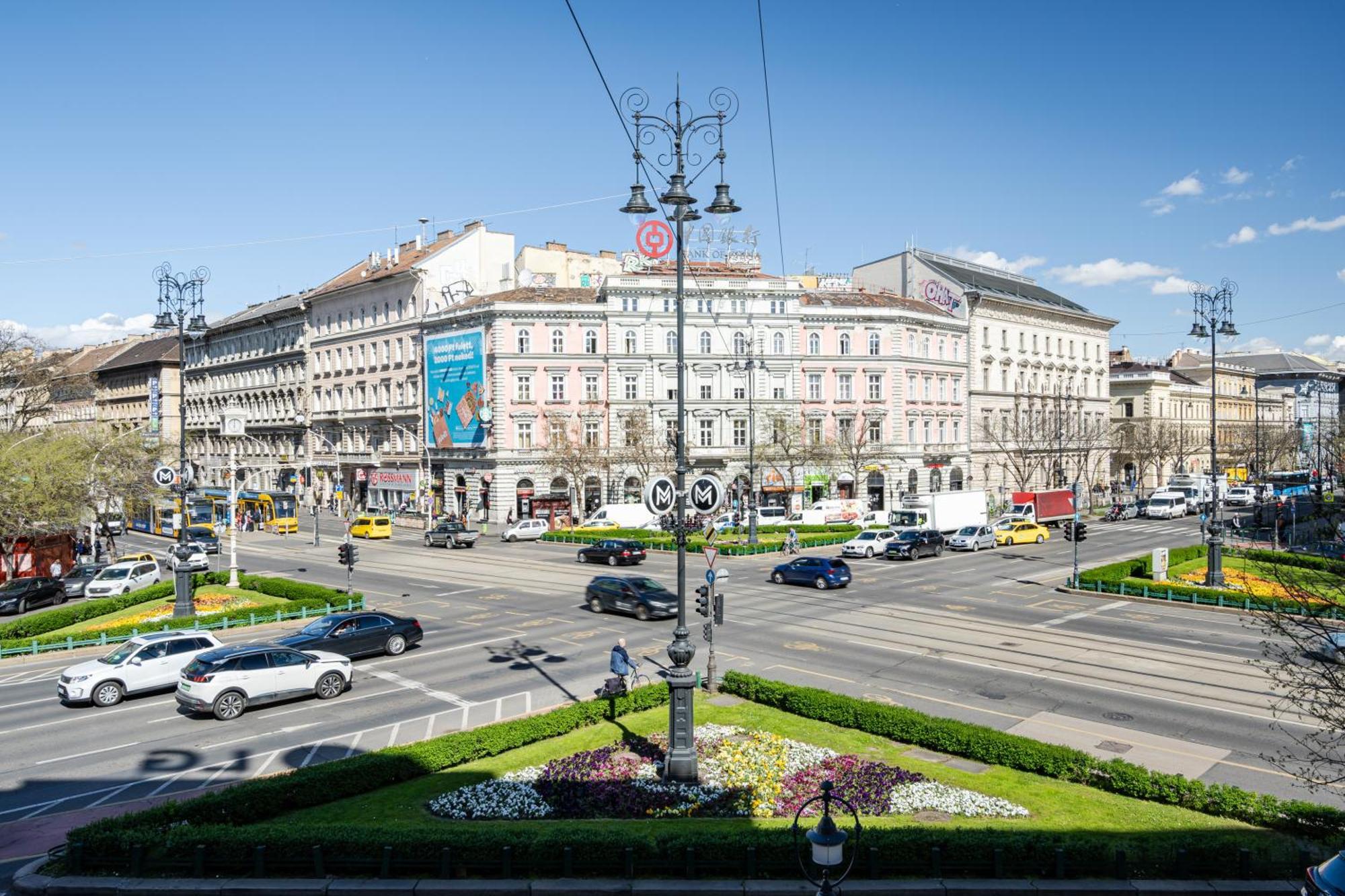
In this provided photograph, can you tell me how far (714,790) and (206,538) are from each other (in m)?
53.6

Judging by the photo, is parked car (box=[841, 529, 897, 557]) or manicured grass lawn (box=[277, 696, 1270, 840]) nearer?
manicured grass lawn (box=[277, 696, 1270, 840])

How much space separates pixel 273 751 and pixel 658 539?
118 ft

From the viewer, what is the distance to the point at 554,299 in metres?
69.2

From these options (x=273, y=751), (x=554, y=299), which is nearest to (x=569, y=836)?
(x=273, y=751)

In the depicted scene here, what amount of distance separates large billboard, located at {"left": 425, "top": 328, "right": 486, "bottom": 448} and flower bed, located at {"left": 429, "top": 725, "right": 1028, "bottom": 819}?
54542 mm

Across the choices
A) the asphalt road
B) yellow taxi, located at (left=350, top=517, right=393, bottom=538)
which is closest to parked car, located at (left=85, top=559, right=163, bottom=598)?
the asphalt road

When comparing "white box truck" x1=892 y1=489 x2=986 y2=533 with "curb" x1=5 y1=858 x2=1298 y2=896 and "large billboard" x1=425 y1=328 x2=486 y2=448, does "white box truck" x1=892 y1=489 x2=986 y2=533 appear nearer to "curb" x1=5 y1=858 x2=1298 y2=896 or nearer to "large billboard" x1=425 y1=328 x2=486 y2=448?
"large billboard" x1=425 y1=328 x2=486 y2=448

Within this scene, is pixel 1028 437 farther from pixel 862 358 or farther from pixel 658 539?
pixel 658 539

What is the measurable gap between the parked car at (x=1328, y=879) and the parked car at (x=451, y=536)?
50.4 m

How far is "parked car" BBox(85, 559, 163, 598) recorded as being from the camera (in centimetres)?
3953

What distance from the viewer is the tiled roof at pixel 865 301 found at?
73.4 m

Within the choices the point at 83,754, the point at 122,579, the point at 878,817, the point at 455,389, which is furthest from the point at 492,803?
the point at 455,389

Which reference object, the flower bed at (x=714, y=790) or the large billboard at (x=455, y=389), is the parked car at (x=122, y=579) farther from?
the flower bed at (x=714, y=790)

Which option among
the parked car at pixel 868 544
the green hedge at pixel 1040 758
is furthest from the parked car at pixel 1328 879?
the parked car at pixel 868 544
